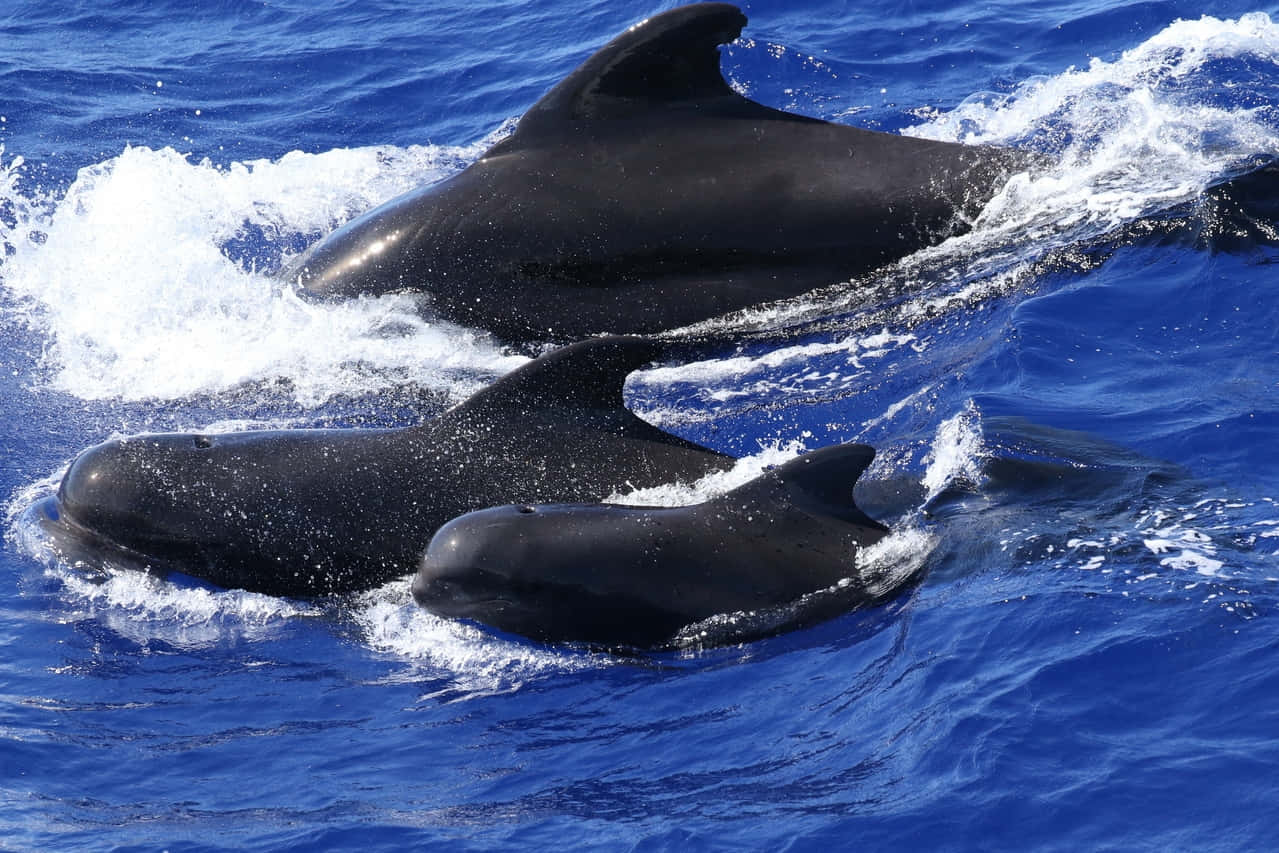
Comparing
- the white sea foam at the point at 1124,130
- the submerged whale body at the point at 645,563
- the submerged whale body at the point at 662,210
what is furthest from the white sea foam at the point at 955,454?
the white sea foam at the point at 1124,130

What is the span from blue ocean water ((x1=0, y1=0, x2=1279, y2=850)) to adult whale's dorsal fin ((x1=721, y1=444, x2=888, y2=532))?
64 centimetres

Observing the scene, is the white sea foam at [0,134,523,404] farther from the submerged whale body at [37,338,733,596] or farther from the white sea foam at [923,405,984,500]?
the white sea foam at [923,405,984,500]

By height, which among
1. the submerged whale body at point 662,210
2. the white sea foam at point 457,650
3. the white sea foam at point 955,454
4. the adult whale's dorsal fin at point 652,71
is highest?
the adult whale's dorsal fin at point 652,71

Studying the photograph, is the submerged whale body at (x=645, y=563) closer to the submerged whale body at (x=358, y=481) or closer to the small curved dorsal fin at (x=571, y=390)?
the submerged whale body at (x=358, y=481)

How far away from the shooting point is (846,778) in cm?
737

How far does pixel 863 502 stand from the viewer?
384 inches

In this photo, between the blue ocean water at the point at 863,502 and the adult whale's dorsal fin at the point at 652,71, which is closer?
the blue ocean water at the point at 863,502

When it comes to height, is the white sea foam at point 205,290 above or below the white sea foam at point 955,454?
above

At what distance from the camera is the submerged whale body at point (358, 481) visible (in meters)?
9.43

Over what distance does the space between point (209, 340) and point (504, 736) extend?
594 centimetres

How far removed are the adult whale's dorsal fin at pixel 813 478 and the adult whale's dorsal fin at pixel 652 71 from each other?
3.91 meters

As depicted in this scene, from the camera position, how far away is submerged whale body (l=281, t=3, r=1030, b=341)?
12.0 meters

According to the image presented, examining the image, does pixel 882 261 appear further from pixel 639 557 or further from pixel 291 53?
pixel 291 53

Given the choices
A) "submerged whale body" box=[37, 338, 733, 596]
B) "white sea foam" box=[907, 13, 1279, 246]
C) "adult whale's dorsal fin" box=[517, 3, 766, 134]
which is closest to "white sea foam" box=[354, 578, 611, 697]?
"submerged whale body" box=[37, 338, 733, 596]
